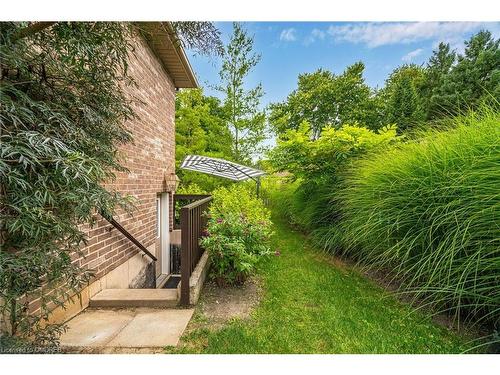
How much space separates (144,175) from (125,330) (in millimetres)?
2780

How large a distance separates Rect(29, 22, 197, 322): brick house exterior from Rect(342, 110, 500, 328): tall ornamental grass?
2.82 m

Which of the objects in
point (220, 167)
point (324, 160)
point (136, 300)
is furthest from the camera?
point (220, 167)

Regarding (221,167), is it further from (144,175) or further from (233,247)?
(233,247)

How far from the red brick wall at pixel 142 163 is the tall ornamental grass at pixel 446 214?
2965mm

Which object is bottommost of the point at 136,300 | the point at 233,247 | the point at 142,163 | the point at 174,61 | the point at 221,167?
the point at 136,300

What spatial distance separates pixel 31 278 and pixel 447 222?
3143mm

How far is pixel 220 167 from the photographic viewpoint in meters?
7.18

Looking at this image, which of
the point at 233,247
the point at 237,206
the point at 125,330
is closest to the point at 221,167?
the point at 237,206

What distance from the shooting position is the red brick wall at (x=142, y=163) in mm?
3041

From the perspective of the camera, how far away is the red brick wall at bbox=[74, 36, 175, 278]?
3041 millimetres

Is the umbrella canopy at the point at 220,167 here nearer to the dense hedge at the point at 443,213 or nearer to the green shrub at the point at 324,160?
the green shrub at the point at 324,160

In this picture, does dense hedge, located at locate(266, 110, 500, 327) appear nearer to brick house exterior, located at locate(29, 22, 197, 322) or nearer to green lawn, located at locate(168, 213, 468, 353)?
green lawn, located at locate(168, 213, 468, 353)
